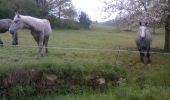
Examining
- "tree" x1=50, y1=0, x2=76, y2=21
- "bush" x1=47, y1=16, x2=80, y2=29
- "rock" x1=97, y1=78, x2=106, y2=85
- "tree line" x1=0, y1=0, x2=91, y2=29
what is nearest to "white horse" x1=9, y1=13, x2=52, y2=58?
"rock" x1=97, y1=78, x2=106, y2=85

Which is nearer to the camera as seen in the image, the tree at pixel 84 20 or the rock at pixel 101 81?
the rock at pixel 101 81

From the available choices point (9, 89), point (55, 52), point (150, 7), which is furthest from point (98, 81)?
point (150, 7)

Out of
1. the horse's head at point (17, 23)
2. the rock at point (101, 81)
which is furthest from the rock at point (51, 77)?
the horse's head at point (17, 23)

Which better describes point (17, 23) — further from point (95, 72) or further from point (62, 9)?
point (62, 9)

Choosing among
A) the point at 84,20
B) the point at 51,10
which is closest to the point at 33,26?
the point at 51,10

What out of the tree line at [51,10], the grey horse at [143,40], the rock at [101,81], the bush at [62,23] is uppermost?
the tree line at [51,10]

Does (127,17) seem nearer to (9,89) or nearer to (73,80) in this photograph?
(73,80)

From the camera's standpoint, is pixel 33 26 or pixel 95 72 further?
pixel 33 26

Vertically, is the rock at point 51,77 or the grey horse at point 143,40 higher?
the grey horse at point 143,40

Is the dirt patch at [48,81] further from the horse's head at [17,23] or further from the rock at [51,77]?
the horse's head at [17,23]

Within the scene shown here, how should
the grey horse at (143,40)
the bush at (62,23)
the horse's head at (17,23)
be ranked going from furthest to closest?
the bush at (62,23)
the grey horse at (143,40)
the horse's head at (17,23)

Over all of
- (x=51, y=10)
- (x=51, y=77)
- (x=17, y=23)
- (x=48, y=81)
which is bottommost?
(x=48, y=81)

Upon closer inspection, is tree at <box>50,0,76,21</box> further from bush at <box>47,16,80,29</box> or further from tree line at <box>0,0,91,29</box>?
bush at <box>47,16,80,29</box>

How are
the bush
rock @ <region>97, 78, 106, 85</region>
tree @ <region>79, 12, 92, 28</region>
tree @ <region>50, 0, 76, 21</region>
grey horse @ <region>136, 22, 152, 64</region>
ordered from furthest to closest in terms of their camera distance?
tree @ <region>79, 12, 92, 28</region>, tree @ <region>50, 0, 76, 21</region>, the bush, grey horse @ <region>136, 22, 152, 64</region>, rock @ <region>97, 78, 106, 85</region>
